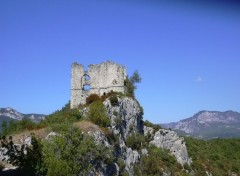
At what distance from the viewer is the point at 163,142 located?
2440 inches

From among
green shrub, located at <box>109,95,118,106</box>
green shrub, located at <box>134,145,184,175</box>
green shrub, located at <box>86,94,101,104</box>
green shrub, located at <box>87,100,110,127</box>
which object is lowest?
green shrub, located at <box>134,145,184,175</box>

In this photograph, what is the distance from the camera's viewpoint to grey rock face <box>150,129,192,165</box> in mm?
60969

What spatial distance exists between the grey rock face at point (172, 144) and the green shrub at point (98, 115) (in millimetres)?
16369

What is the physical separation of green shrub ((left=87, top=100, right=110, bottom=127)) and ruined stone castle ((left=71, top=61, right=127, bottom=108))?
18.8ft

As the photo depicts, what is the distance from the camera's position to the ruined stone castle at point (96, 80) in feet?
171

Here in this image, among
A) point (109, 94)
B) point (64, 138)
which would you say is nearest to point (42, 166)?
point (64, 138)

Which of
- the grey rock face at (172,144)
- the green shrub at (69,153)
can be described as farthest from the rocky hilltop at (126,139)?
the green shrub at (69,153)

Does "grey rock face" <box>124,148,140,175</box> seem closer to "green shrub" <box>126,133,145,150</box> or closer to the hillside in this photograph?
the hillside

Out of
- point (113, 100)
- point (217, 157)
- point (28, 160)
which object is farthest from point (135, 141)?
point (217, 157)

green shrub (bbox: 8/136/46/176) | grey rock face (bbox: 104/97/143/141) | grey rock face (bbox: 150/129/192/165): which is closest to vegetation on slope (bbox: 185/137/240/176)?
grey rock face (bbox: 150/129/192/165)

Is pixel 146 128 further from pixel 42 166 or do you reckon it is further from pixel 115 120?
pixel 42 166

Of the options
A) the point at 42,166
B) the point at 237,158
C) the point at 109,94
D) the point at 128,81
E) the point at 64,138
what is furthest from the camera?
the point at 237,158

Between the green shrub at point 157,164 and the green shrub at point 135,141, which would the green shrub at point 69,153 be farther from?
the green shrub at point 135,141

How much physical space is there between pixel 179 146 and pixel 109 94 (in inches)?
700
